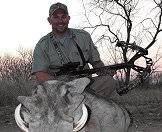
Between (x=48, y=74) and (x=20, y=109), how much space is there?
5.28ft

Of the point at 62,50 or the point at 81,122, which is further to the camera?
the point at 62,50

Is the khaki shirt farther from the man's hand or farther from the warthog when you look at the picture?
the warthog

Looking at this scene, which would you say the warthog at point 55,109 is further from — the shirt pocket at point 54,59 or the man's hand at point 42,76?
the shirt pocket at point 54,59

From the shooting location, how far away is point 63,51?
6.21m

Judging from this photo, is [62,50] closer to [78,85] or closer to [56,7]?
[56,7]

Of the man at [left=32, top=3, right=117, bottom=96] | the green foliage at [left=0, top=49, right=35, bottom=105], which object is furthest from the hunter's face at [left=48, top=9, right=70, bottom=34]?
the green foliage at [left=0, top=49, right=35, bottom=105]

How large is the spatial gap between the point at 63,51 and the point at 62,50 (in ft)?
0.07

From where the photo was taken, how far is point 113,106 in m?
5.16

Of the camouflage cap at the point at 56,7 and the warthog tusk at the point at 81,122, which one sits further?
the camouflage cap at the point at 56,7

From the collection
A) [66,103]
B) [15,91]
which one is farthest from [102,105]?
[15,91]

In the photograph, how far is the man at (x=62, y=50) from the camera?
6039mm

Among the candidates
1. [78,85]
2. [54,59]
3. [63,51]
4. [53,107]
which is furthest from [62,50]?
[53,107]

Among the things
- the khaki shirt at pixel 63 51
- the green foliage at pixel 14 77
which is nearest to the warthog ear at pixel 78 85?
the khaki shirt at pixel 63 51

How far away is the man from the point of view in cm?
604
